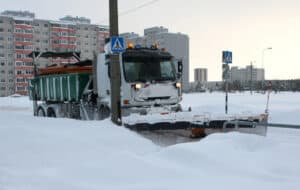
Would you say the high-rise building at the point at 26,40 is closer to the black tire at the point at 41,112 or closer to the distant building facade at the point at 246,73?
the distant building facade at the point at 246,73

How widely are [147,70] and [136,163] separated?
5.98m

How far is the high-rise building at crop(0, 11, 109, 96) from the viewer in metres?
95.4

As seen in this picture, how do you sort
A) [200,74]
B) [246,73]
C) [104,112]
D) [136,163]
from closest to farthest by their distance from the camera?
[136,163] → [104,112] → [246,73] → [200,74]

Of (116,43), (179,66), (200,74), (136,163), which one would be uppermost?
(116,43)

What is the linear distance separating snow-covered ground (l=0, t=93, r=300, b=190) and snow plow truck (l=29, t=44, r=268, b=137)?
174 centimetres

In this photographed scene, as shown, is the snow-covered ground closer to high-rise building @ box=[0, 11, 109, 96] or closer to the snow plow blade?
the snow plow blade

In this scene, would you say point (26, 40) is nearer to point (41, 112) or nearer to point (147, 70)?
point (41, 112)

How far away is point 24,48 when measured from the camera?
98.4 metres

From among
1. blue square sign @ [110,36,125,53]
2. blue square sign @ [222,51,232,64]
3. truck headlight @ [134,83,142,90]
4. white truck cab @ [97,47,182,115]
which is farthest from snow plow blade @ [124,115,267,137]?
blue square sign @ [222,51,232,64]

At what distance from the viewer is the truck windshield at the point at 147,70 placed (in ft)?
36.7

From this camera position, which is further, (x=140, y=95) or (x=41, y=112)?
(x=41, y=112)

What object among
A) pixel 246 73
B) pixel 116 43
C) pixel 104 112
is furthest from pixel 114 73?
pixel 246 73

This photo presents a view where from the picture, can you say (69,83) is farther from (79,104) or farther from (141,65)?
(141,65)

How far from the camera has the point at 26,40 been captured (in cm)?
9956
